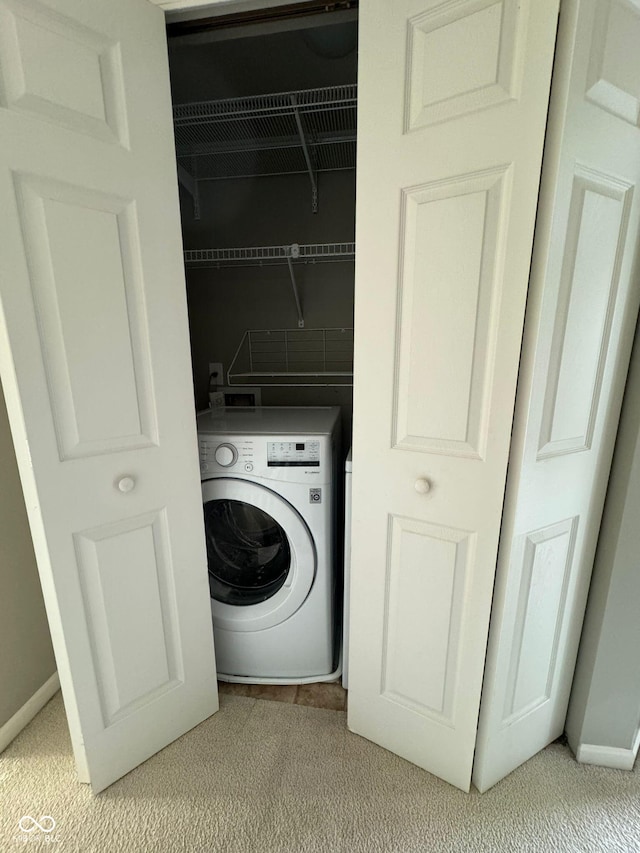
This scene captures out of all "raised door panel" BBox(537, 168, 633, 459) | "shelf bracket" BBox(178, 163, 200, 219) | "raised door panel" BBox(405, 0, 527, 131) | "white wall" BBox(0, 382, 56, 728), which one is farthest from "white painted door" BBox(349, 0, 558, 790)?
"shelf bracket" BBox(178, 163, 200, 219)

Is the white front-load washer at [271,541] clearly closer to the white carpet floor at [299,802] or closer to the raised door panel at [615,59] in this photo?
the white carpet floor at [299,802]

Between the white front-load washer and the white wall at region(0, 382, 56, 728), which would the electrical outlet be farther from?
the white wall at region(0, 382, 56, 728)

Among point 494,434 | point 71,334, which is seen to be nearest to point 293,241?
point 71,334

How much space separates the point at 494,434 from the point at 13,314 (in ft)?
3.78

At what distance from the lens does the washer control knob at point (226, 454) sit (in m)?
1.28

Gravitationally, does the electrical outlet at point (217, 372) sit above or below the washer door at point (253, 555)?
above

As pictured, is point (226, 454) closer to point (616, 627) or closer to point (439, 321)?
point (439, 321)

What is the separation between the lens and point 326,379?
1989 mm

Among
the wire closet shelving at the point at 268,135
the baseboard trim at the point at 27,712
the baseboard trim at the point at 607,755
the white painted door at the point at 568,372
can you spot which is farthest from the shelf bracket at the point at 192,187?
the baseboard trim at the point at 607,755

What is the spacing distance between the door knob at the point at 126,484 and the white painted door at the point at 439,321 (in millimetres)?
643

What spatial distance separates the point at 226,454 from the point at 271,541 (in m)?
0.43

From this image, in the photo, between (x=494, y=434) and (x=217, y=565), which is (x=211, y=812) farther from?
(x=494, y=434)

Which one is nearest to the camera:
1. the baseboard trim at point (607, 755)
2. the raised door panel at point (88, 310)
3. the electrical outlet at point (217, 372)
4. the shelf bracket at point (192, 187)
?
the raised door panel at point (88, 310)

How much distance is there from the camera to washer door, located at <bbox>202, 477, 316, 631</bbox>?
131cm
